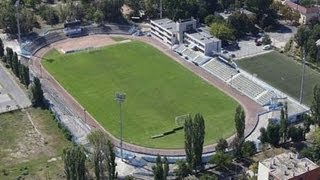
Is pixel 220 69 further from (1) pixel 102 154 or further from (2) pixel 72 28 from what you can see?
(1) pixel 102 154

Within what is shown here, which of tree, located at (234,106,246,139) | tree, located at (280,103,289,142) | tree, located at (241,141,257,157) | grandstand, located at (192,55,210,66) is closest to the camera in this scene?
tree, located at (241,141,257,157)

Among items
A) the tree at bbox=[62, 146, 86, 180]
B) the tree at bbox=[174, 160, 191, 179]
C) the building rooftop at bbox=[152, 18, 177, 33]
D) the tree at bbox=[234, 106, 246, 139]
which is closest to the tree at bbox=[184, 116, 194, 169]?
the tree at bbox=[174, 160, 191, 179]

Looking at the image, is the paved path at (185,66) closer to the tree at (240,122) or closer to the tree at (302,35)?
the tree at (240,122)

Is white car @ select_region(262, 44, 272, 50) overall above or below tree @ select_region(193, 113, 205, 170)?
above

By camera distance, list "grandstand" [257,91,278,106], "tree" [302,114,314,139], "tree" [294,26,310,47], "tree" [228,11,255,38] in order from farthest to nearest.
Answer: "tree" [228,11,255,38] → "tree" [294,26,310,47] → "grandstand" [257,91,278,106] → "tree" [302,114,314,139]

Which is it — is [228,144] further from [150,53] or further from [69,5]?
[69,5]

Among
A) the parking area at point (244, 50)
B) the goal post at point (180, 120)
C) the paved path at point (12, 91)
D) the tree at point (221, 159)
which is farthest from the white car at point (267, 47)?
the paved path at point (12, 91)

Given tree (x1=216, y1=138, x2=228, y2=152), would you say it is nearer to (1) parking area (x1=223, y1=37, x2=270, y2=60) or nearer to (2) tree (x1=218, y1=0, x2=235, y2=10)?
(1) parking area (x1=223, y1=37, x2=270, y2=60)
